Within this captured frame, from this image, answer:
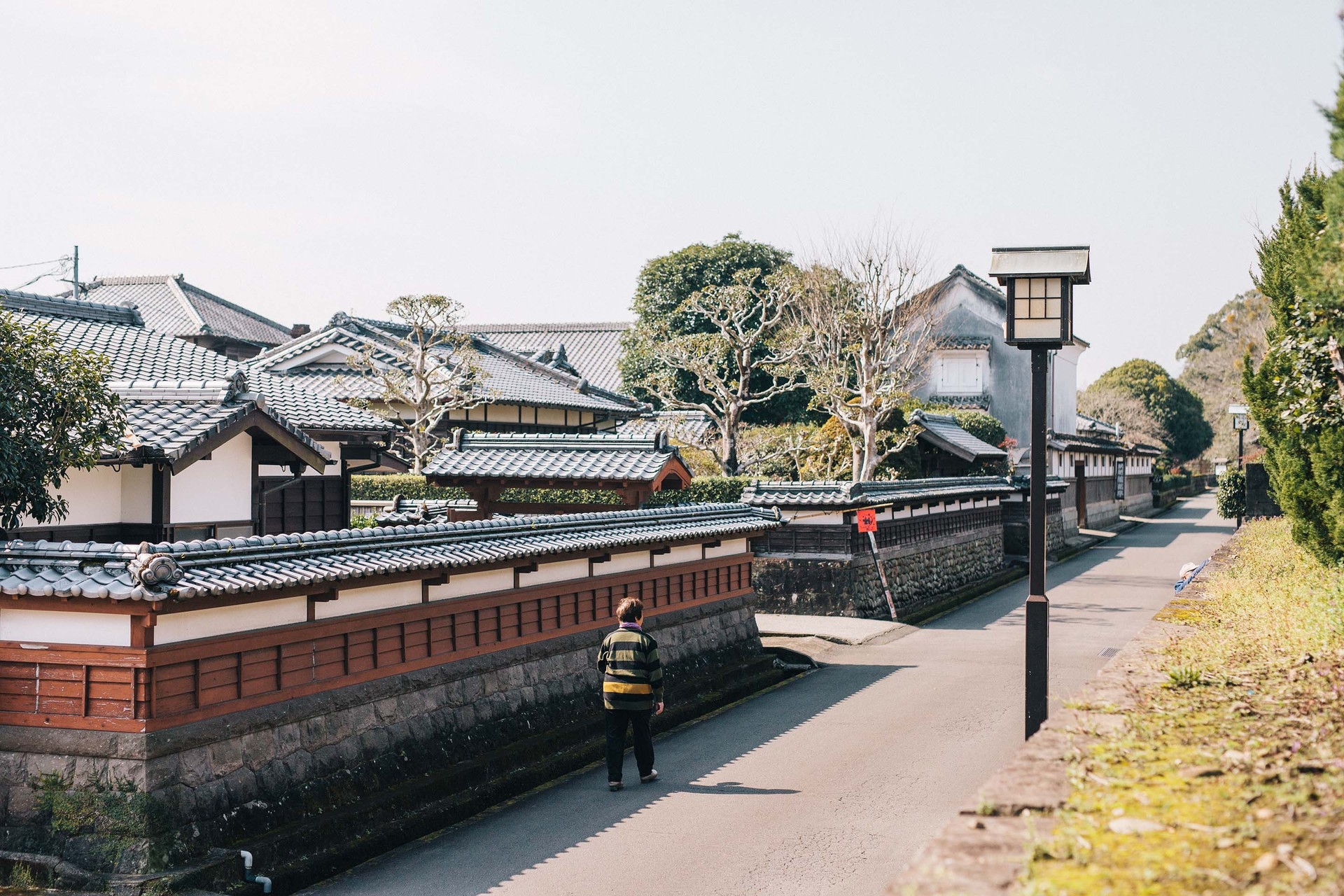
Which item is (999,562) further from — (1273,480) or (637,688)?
(637,688)

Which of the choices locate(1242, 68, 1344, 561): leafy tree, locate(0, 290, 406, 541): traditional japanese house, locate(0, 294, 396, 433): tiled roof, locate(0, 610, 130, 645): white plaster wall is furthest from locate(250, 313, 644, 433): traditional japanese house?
locate(0, 610, 130, 645): white plaster wall

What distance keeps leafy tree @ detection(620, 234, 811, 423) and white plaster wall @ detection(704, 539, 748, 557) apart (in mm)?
20512

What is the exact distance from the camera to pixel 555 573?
41.7ft

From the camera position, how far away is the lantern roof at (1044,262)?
1013 centimetres

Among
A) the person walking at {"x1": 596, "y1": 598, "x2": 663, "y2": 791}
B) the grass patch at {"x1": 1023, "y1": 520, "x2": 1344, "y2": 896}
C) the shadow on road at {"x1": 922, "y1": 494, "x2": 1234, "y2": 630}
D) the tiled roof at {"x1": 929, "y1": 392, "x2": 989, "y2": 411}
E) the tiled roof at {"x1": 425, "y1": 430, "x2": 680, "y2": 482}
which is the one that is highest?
the tiled roof at {"x1": 929, "y1": 392, "x2": 989, "y2": 411}

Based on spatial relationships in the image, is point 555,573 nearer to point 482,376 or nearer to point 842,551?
point 842,551

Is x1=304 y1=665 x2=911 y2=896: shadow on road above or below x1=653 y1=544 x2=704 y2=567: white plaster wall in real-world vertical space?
below

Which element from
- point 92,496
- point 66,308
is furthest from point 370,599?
point 66,308

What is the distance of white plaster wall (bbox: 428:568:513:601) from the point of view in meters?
10.8

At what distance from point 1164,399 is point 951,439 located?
5155 centimetres

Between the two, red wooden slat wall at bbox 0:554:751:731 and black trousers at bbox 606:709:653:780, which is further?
black trousers at bbox 606:709:653:780

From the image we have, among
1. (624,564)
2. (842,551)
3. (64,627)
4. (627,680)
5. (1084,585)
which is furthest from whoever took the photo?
(1084,585)

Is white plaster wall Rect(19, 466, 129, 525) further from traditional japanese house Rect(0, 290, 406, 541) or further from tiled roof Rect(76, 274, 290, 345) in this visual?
tiled roof Rect(76, 274, 290, 345)

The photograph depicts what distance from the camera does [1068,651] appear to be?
1967 cm
